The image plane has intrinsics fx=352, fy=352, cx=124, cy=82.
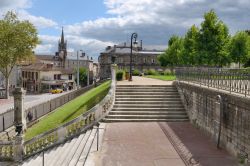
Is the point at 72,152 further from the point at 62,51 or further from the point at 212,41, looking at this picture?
the point at 62,51

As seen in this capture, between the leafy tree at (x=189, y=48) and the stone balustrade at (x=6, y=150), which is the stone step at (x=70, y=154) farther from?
the leafy tree at (x=189, y=48)

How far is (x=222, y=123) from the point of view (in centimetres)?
1406

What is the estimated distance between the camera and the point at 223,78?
14797 millimetres

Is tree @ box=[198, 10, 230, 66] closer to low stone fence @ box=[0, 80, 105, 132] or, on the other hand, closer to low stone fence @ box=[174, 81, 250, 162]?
low stone fence @ box=[0, 80, 105, 132]

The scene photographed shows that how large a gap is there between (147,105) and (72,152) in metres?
7.24

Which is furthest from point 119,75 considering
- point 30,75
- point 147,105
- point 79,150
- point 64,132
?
point 30,75

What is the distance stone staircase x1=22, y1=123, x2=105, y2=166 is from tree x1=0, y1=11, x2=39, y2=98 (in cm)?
3015

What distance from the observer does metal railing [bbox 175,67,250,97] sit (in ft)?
42.0

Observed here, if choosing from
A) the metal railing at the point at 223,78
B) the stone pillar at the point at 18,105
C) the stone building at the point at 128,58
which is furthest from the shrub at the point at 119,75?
the stone building at the point at 128,58

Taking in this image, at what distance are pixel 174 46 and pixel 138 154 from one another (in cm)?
5100

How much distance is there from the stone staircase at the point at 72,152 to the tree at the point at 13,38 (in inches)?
1187

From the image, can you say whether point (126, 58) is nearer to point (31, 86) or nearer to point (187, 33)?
point (31, 86)

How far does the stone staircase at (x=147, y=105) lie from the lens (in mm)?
19312

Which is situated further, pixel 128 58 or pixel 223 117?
pixel 128 58
